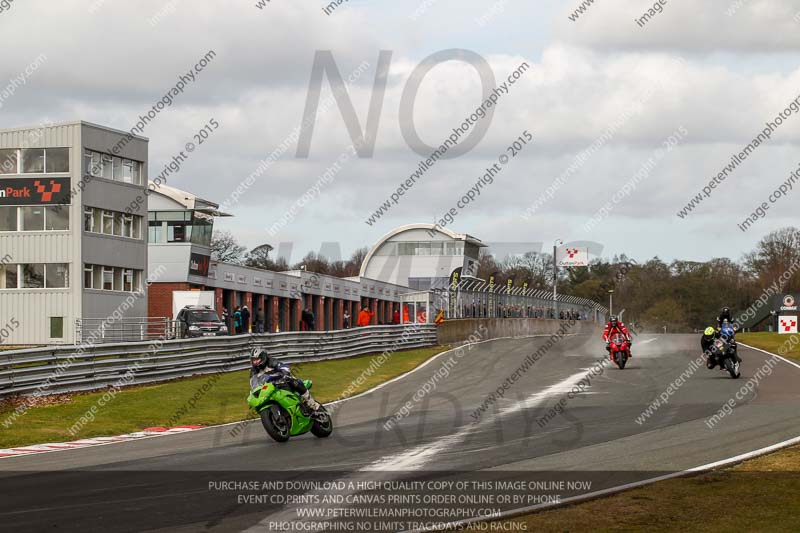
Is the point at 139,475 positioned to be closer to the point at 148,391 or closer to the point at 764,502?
the point at 764,502

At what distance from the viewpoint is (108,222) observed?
4688 cm

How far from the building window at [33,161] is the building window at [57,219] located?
1.81 m

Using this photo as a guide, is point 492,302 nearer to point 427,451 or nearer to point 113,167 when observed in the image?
point 113,167

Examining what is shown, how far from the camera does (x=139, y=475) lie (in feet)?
39.0

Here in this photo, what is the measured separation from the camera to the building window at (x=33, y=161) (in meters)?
44.3

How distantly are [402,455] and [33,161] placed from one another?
35.5 m

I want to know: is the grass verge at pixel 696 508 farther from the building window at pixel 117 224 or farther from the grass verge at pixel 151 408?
the building window at pixel 117 224

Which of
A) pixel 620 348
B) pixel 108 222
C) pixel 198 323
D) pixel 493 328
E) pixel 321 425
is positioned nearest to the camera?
pixel 321 425

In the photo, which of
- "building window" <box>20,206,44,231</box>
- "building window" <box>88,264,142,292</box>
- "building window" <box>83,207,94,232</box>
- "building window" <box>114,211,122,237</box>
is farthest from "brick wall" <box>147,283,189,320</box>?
"building window" <box>20,206,44,231</box>

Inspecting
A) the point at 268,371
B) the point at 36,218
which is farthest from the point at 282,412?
the point at 36,218

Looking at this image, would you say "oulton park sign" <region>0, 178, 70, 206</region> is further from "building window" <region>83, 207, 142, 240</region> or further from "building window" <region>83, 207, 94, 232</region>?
"building window" <region>83, 207, 142, 240</region>

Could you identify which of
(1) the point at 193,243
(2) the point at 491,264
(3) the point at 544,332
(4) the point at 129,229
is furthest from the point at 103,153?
(2) the point at 491,264

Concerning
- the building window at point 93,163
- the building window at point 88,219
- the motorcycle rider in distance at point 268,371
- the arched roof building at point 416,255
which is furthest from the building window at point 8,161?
the arched roof building at point 416,255

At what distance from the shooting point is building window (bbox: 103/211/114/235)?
46594 mm
